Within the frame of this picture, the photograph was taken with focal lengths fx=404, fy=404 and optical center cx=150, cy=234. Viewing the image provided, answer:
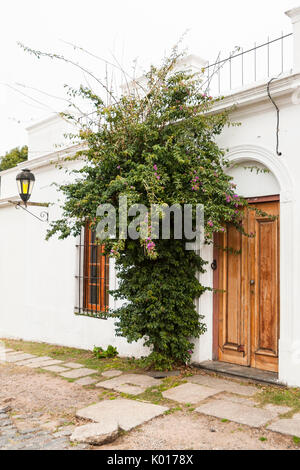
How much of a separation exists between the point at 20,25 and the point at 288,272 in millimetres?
5469

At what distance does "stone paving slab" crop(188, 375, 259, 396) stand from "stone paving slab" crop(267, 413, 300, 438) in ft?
2.59

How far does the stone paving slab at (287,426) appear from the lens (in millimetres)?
3416

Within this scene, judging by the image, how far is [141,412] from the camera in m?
3.95

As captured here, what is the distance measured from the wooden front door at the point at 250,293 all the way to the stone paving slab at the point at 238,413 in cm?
118

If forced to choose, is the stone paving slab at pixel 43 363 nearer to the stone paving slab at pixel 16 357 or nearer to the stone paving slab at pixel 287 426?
the stone paving slab at pixel 16 357

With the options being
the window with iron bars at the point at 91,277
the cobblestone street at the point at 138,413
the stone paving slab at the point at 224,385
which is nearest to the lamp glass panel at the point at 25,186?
the window with iron bars at the point at 91,277

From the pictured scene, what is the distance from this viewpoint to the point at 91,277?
7.67m

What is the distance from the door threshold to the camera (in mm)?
4796

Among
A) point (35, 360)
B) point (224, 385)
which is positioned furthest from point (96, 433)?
point (35, 360)

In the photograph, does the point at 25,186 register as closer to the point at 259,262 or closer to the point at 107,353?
the point at 107,353

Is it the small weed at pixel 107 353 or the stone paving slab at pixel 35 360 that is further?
the small weed at pixel 107 353

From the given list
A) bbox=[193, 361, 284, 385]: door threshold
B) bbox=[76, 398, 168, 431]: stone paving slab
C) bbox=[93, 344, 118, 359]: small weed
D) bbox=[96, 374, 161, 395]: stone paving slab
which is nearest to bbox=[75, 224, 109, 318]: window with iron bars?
bbox=[93, 344, 118, 359]: small weed
